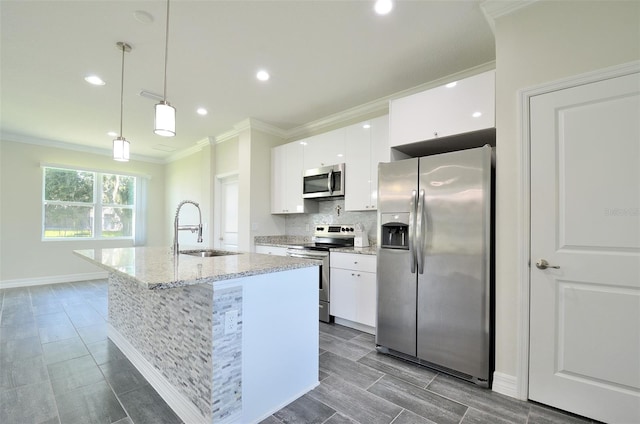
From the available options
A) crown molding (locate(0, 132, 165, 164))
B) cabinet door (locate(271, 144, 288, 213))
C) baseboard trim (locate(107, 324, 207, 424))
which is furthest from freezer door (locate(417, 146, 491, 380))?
crown molding (locate(0, 132, 165, 164))

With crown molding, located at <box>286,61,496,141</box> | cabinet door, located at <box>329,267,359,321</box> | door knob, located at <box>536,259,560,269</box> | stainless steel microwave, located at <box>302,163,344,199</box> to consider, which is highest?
crown molding, located at <box>286,61,496,141</box>

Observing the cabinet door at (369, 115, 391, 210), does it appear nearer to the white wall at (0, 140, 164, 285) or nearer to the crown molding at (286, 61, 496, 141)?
the crown molding at (286, 61, 496, 141)

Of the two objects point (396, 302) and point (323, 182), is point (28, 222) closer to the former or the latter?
point (323, 182)

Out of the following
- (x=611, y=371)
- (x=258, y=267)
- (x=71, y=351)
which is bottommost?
(x=71, y=351)

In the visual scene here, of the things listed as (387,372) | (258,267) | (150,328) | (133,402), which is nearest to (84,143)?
(150,328)

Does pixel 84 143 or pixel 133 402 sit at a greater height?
pixel 84 143

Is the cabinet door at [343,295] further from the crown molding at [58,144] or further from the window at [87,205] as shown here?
the crown molding at [58,144]

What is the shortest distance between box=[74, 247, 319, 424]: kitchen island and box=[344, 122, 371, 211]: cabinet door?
5.15 feet

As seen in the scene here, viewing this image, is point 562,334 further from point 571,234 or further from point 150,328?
point 150,328

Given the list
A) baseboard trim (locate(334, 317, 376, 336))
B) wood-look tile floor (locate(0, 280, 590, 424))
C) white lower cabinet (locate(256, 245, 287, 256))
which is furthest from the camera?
white lower cabinet (locate(256, 245, 287, 256))

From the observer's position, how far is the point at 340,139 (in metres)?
3.63

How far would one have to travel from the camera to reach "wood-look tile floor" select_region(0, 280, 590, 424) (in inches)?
66.4

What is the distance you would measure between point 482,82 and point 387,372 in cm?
242

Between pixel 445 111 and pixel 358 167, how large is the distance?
1240 mm
